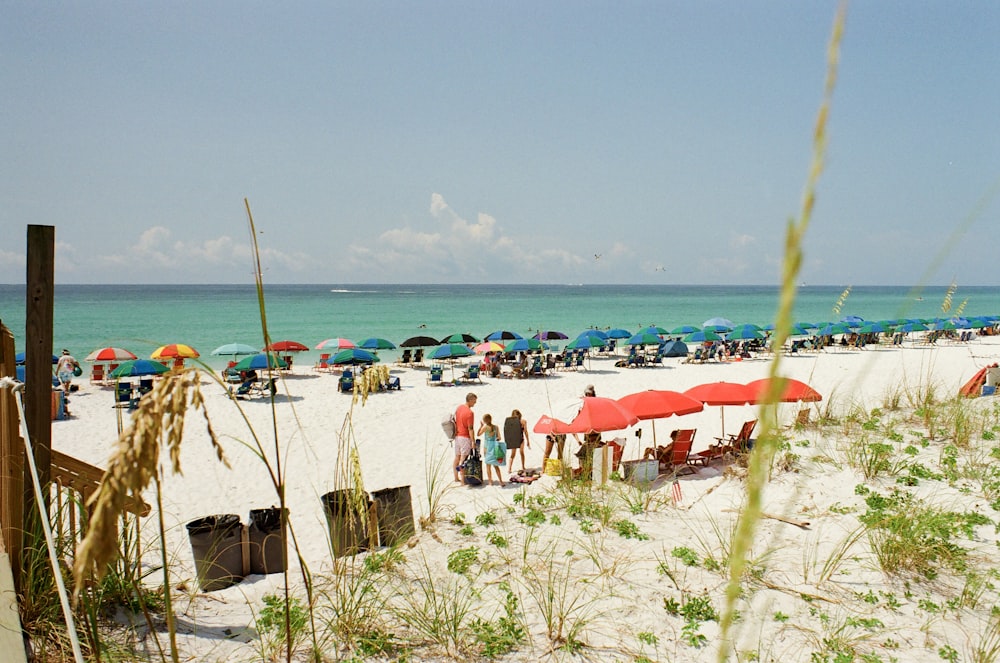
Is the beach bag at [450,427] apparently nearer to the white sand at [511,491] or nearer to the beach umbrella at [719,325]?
the white sand at [511,491]

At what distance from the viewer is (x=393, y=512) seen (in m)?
5.30

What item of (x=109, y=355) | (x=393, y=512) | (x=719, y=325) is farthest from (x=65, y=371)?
(x=719, y=325)

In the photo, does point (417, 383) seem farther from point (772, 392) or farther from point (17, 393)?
point (772, 392)

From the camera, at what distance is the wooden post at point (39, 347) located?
9.52 ft

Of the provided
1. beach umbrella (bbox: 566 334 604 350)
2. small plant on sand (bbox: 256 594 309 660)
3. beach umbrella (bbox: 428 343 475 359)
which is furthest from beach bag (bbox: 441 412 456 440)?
beach umbrella (bbox: 566 334 604 350)

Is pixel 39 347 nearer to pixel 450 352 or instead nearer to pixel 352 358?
pixel 352 358

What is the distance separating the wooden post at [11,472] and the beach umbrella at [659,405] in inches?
260

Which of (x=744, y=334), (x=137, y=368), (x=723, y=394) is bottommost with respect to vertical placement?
(x=137, y=368)

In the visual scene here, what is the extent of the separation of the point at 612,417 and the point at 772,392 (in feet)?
24.1

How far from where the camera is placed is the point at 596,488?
6027mm

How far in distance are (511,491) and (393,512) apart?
2.98 meters

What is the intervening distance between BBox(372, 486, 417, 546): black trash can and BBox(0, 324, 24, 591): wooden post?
2.60 meters

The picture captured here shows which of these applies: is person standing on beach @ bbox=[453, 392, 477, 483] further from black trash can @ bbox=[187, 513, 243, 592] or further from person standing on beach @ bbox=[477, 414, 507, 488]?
black trash can @ bbox=[187, 513, 243, 592]

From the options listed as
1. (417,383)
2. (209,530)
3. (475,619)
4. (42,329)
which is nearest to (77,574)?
(42,329)
